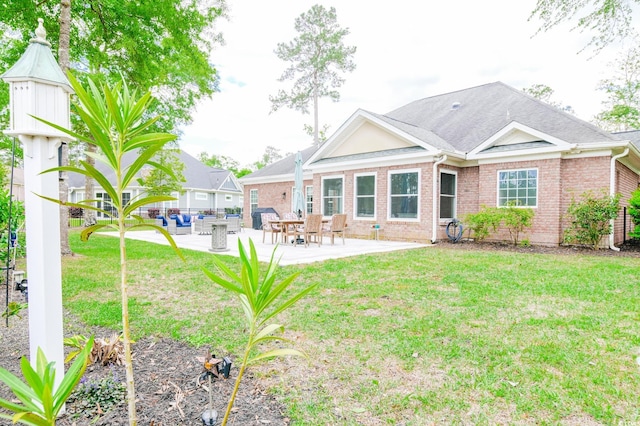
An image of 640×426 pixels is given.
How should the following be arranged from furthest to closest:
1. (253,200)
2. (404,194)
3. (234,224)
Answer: (253,200)
(234,224)
(404,194)

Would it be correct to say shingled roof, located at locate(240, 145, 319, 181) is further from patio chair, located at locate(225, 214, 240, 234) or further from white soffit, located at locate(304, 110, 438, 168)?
patio chair, located at locate(225, 214, 240, 234)

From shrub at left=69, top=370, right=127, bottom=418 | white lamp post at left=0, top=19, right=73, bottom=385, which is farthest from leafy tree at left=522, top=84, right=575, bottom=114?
shrub at left=69, top=370, right=127, bottom=418

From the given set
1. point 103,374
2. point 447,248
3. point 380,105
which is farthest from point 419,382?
point 380,105

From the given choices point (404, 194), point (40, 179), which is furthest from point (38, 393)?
point (404, 194)

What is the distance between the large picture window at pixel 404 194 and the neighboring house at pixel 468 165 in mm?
36

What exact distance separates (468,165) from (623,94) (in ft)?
73.3

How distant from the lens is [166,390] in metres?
2.33

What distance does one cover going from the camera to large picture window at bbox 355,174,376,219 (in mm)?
12859

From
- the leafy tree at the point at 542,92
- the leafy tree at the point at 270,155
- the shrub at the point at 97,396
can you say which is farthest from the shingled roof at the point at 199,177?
the shrub at the point at 97,396

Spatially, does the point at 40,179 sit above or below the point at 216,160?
below

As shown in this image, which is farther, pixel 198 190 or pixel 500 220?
pixel 198 190

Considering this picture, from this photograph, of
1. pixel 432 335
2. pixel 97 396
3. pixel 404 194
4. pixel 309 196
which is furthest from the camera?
pixel 309 196

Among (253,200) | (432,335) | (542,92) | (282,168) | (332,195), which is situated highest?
(542,92)

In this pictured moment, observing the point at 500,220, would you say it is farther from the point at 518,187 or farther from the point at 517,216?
the point at 518,187
